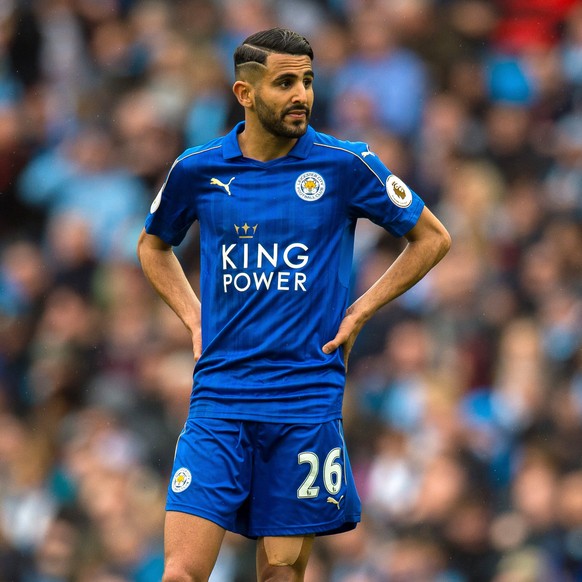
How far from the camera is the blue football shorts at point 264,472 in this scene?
4.94 meters

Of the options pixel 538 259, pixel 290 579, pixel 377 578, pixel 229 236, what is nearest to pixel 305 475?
pixel 290 579

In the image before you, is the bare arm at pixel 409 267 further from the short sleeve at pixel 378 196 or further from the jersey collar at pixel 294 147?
the jersey collar at pixel 294 147

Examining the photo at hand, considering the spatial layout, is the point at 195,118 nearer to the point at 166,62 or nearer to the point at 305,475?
the point at 166,62

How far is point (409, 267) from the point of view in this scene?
207 inches

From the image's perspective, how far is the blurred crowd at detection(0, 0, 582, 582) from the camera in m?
8.79

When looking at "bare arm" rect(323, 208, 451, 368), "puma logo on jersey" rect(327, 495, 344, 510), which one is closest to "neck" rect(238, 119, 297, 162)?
"bare arm" rect(323, 208, 451, 368)

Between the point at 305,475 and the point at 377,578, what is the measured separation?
3895mm

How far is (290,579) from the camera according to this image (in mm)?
5023

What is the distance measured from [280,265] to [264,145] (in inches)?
18.3

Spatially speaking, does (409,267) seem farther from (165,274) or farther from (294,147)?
(165,274)

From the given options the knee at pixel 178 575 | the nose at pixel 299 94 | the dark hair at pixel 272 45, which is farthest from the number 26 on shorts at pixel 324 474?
the dark hair at pixel 272 45

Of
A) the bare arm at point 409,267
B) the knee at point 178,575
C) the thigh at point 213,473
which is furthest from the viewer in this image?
the bare arm at point 409,267

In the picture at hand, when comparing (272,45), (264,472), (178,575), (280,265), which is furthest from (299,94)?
(178,575)

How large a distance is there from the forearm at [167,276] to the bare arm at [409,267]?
0.68 meters
